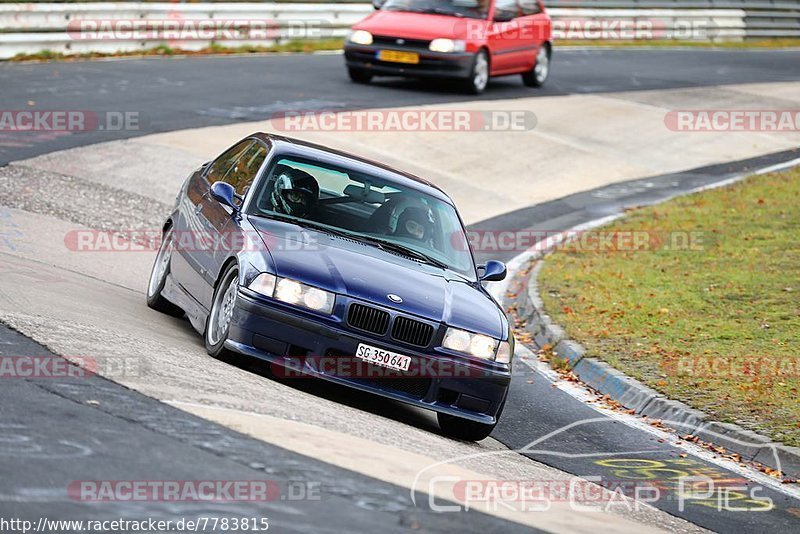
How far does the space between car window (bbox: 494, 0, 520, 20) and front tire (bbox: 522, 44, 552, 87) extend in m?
1.10

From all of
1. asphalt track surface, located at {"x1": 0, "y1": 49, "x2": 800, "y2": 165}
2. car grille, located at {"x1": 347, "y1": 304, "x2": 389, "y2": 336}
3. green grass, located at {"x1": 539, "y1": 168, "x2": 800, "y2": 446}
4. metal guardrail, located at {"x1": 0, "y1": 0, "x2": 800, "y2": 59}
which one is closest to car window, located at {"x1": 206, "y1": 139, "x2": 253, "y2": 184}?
car grille, located at {"x1": 347, "y1": 304, "x2": 389, "y2": 336}

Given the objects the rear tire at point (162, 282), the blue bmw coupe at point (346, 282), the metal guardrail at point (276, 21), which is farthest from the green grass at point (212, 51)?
the blue bmw coupe at point (346, 282)

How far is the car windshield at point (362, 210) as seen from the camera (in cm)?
913

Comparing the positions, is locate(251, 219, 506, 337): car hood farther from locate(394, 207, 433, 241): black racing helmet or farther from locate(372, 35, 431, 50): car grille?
locate(372, 35, 431, 50): car grille

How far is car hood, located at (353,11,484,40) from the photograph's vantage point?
2341 centimetres

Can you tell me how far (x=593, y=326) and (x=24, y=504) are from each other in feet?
24.9

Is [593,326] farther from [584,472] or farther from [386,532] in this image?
[386,532]

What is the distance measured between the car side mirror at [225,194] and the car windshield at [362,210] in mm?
132

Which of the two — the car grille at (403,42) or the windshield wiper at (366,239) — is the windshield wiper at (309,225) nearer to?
the windshield wiper at (366,239)

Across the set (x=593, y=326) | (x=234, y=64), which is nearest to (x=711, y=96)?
(x=234, y=64)

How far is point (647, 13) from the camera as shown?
39562mm

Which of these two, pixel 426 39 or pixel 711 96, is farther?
pixel 711 96

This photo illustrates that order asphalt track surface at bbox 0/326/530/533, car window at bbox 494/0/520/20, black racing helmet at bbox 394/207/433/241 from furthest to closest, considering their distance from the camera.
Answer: car window at bbox 494/0/520/20 → black racing helmet at bbox 394/207/433/241 → asphalt track surface at bbox 0/326/530/533

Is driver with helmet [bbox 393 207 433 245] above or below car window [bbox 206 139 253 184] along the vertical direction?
below
